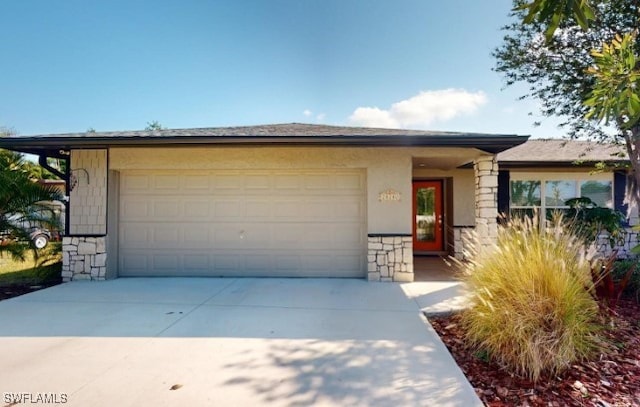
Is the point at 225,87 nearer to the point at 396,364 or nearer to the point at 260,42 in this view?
the point at 260,42

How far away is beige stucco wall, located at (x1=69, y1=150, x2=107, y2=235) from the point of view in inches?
270

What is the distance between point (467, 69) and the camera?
8.37 metres

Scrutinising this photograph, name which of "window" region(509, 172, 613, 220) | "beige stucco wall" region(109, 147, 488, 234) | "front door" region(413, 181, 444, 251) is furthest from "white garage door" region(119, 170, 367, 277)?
"window" region(509, 172, 613, 220)

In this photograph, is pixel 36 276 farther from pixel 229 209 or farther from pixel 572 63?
pixel 572 63

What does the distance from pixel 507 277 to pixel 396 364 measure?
4.50 feet

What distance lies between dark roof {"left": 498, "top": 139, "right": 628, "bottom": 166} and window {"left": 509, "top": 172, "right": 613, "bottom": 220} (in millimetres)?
558

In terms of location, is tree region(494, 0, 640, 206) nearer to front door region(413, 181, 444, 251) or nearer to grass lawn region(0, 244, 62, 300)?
front door region(413, 181, 444, 251)

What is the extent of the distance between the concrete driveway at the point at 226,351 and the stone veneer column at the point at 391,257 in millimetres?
1022

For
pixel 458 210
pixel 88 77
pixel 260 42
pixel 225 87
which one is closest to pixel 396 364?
pixel 458 210

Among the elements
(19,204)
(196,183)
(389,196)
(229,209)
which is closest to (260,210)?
(229,209)

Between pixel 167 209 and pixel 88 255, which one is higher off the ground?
pixel 167 209

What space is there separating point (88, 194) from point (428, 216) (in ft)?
31.3

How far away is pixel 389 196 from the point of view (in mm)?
6758

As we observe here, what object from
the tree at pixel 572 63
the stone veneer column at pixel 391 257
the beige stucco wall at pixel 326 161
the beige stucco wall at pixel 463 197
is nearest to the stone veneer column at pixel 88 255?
the beige stucco wall at pixel 326 161
